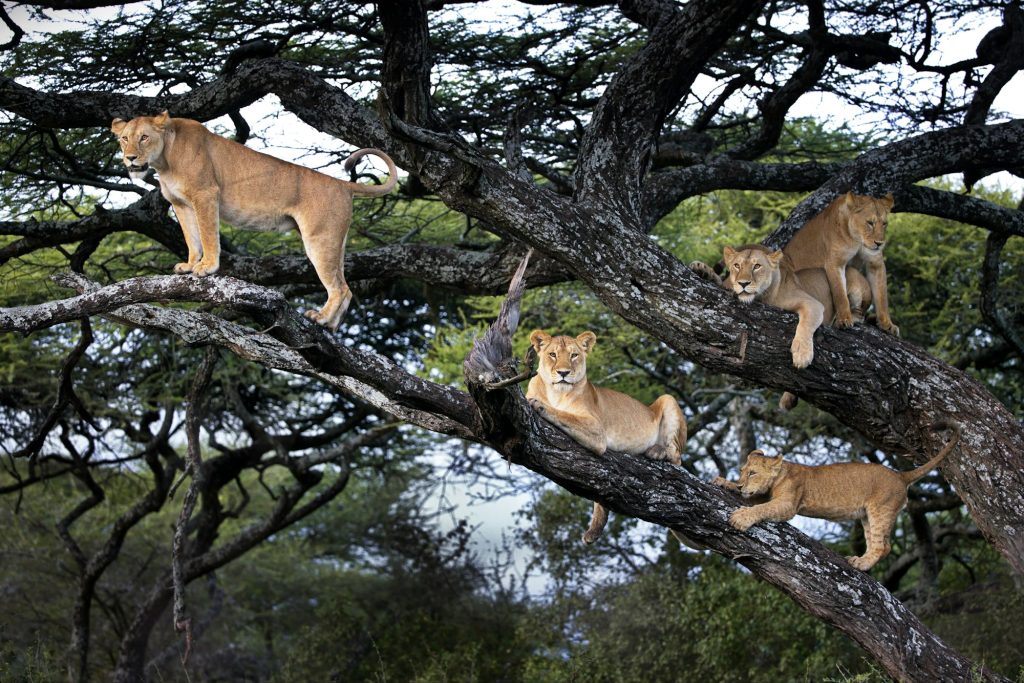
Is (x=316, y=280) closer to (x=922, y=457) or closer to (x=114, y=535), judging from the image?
(x=922, y=457)

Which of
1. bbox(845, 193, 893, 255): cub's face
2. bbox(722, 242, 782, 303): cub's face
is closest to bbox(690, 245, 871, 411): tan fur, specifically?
bbox(722, 242, 782, 303): cub's face

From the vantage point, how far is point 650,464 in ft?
21.9

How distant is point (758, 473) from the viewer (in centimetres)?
686

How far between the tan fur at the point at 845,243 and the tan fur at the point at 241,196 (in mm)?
2516

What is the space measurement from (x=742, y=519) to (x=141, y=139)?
3654 millimetres

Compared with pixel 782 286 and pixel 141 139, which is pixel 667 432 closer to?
pixel 782 286

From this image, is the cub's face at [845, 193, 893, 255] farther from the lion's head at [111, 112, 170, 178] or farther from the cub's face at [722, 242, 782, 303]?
the lion's head at [111, 112, 170, 178]

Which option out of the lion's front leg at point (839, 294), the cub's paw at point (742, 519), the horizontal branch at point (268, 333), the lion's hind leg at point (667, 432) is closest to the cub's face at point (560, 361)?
the horizontal branch at point (268, 333)

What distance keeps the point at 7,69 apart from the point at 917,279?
915 centimetres

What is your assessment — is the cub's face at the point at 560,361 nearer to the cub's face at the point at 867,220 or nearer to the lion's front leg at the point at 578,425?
the lion's front leg at the point at 578,425

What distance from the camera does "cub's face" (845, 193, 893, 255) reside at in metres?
Answer: 7.06

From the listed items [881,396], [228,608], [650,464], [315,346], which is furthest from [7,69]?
[228,608]

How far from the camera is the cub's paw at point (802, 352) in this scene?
22.2 feet

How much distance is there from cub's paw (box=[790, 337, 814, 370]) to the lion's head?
3.51m
